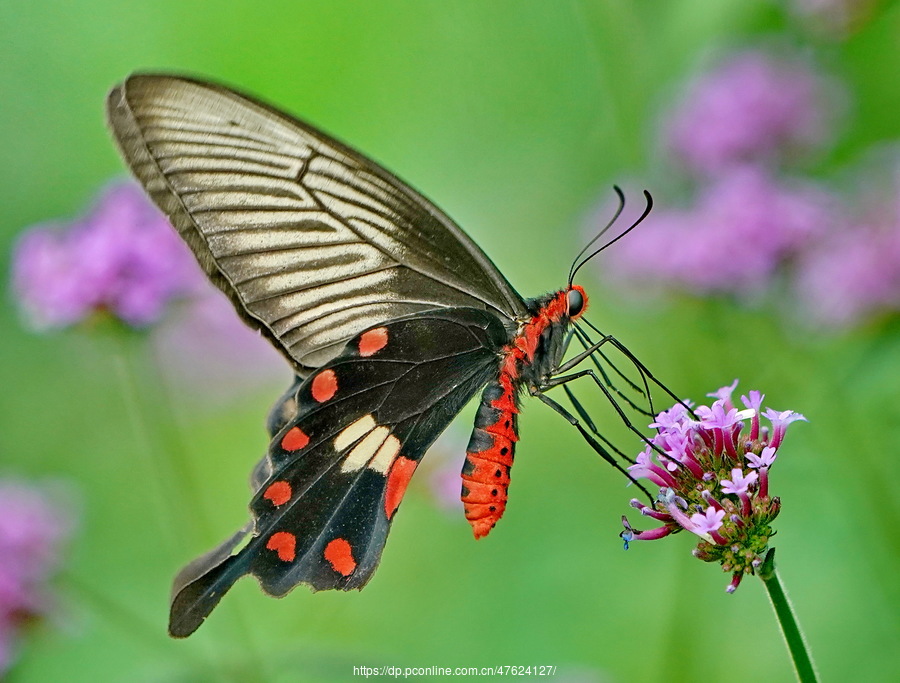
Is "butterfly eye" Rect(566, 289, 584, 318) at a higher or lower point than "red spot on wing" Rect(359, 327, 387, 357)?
higher

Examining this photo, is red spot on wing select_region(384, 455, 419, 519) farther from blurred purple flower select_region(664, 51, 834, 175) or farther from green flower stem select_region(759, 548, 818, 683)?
blurred purple flower select_region(664, 51, 834, 175)

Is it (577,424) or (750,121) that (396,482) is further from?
(750,121)

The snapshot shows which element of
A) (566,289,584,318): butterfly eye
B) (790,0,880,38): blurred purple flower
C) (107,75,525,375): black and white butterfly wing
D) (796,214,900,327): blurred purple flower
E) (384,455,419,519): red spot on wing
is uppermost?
(790,0,880,38): blurred purple flower

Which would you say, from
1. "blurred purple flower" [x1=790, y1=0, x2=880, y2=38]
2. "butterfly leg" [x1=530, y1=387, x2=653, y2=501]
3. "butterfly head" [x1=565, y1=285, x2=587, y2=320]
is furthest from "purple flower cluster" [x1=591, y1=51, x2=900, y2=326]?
"butterfly leg" [x1=530, y1=387, x2=653, y2=501]

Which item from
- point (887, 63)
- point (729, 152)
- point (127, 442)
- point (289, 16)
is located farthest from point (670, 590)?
point (289, 16)

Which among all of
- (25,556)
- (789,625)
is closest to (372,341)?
(789,625)

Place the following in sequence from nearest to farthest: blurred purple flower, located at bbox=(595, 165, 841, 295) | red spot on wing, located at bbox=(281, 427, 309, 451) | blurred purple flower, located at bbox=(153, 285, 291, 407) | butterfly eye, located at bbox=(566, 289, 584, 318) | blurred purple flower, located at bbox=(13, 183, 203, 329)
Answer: red spot on wing, located at bbox=(281, 427, 309, 451), butterfly eye, located at bbox=(566, 289, 584, 318), blurred purple flower, located at bbox=(13, 183, 203, 329), blurred purple flower, located at bbox=(595, 165, 841, 295), blurred purple flower, located at bbox=(153, 285, 291, 407)

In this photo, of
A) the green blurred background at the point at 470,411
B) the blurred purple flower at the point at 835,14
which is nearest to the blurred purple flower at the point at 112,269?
the green blurred background at the point at 470,411
